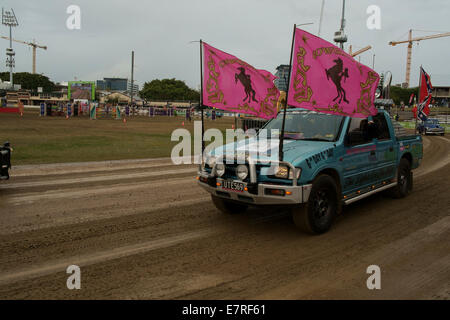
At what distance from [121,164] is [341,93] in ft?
26.6

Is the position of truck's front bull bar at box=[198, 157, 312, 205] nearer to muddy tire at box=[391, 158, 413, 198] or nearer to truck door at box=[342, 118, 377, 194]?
truck door at box=[342, 118, 377, 194]

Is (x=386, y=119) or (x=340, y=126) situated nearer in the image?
(x=340, y=126)

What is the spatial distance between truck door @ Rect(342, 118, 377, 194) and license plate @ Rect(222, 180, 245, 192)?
5.50 ft

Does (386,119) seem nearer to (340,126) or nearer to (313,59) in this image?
(340,126)

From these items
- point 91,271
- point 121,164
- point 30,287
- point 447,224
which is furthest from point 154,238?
point 121,164

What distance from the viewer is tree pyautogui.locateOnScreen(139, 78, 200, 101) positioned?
11962cm

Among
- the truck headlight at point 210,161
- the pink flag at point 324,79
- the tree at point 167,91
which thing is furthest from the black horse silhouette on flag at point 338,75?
the tree at point 167,91

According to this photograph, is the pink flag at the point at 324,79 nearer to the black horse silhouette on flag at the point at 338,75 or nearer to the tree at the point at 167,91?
the black horse silhouette on flag at the point at 338,75

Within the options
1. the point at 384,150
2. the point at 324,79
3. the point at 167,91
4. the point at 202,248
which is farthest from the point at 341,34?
the point at 167,91

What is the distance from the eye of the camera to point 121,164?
11078 mm

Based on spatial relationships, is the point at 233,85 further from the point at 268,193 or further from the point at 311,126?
the point at 268,193

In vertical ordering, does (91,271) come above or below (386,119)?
below

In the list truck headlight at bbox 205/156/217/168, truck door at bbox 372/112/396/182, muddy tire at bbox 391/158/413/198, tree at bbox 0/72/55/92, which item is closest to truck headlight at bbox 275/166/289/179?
truck headlight at bbox 205/156/217/168

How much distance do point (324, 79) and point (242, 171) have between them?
1.72 metres
